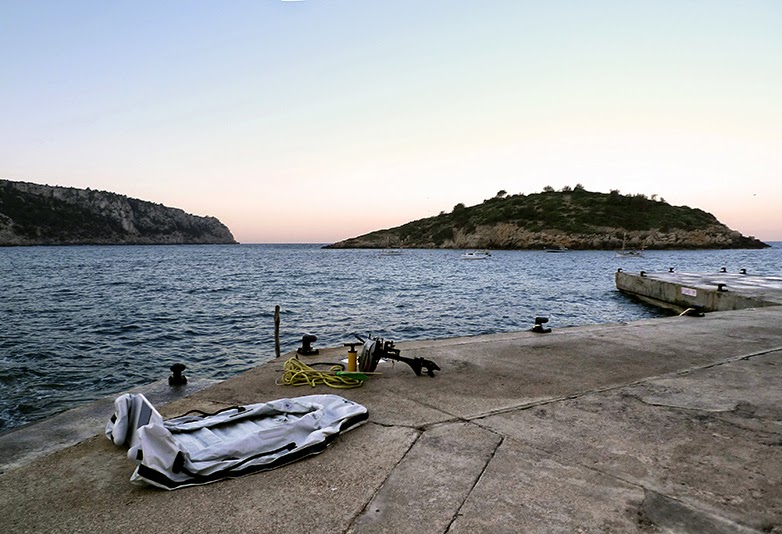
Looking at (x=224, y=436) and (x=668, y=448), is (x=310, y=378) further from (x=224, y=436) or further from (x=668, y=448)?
(x=668, y=448)

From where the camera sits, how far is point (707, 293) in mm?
19219

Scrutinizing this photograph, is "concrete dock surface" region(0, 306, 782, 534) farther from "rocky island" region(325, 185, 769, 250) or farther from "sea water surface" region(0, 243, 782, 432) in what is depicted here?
"rocky island" region(325, 185, 769, 250)

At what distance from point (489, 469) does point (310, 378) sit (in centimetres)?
324

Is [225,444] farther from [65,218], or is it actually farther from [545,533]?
[65,218]

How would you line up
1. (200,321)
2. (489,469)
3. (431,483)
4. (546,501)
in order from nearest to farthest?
(546,501) < (431,483) < (489,469) < (200,321)

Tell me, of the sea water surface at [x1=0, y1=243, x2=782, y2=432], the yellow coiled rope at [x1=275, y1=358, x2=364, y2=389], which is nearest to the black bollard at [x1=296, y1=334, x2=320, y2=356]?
the yellow coiled rope at [x1=275, y1=358, x2=364, y2=389]

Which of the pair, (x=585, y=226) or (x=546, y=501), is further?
(x=585, y=226)

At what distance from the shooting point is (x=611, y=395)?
17.8 ft

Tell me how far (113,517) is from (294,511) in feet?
3.99

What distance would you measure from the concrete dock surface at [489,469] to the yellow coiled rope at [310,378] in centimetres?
14

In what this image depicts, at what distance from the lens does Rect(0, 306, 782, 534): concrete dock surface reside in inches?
115

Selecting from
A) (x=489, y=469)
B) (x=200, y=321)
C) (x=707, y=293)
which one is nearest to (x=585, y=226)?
(x=707, y=293)

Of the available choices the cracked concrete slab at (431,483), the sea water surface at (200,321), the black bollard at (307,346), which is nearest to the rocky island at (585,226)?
the sea water surface at (200,321)

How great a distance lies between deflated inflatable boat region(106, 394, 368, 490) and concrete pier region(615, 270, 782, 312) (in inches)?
465
